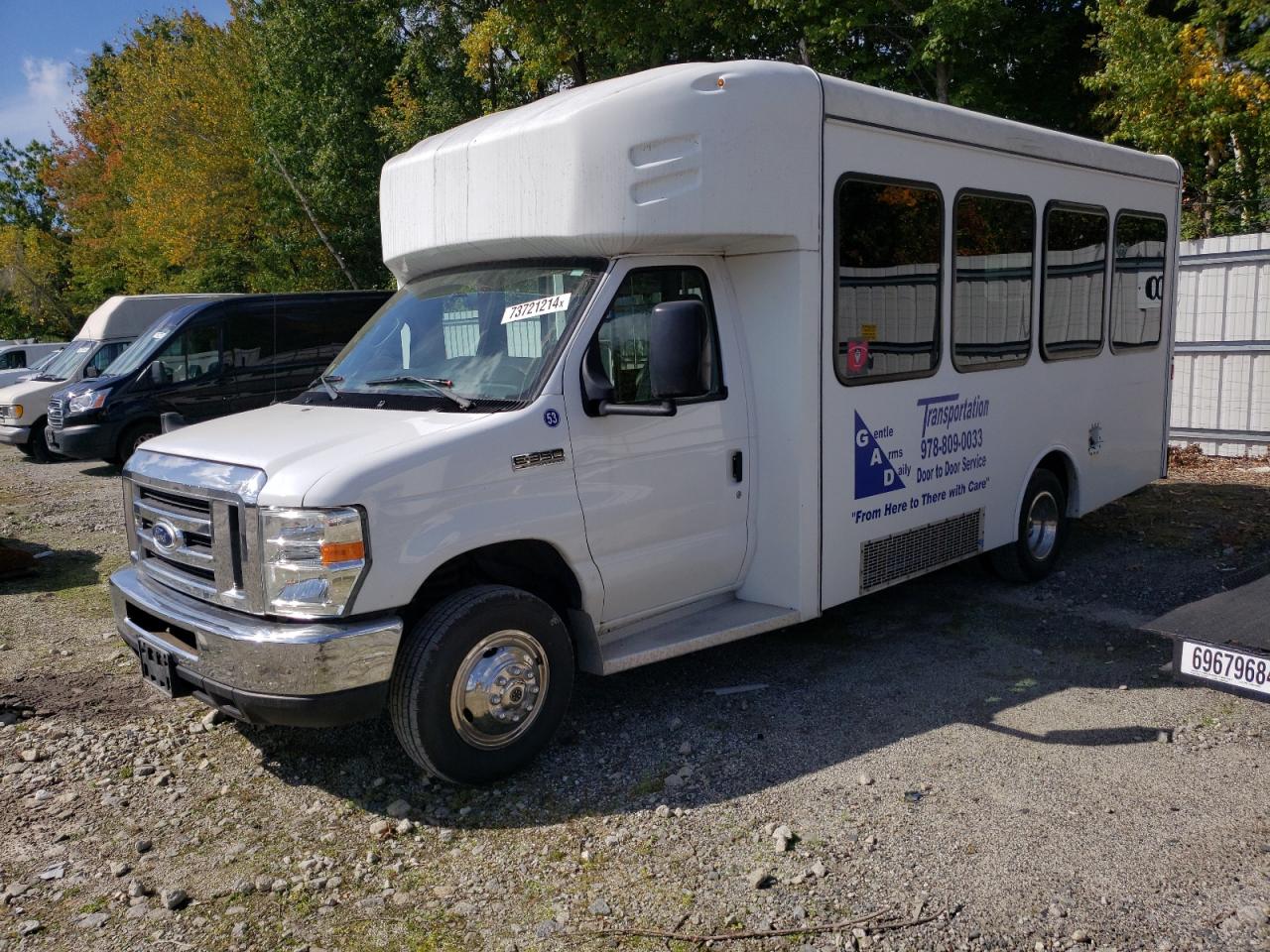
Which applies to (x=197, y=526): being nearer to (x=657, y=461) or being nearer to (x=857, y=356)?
(x=657, y=461)

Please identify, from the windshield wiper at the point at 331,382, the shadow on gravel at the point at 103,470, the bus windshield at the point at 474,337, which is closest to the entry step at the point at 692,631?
the bus windshield at the point at 474,337

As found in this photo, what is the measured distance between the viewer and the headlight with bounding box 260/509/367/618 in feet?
12.9

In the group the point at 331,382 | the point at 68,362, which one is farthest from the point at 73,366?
the point at 331,382

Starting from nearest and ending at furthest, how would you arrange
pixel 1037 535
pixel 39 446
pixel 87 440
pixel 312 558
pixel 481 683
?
pixel 312 558 → pixel 481 683 → pixel 1037 535 → pixel 87 440 → pixel 39 446

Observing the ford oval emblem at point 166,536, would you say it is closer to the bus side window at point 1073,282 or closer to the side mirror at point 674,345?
the side mirror at point 674,345

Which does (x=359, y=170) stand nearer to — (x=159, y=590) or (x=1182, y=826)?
(x=159, y=590)

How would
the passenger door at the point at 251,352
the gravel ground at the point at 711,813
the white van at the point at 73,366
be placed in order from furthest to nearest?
1. the white van at the point at 73,366
2. the passenger door at the point at 251,352
3. the gravel ground at the point at 711,813

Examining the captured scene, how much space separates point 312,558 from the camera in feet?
12.9

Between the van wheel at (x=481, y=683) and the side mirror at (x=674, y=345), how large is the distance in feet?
Answer: 3.62

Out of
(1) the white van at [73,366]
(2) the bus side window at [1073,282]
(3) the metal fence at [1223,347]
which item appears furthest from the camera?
(1) the white van at [73,366]

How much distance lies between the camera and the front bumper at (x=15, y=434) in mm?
15602

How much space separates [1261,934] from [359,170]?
2599 cm

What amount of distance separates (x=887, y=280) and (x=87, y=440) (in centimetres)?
1133

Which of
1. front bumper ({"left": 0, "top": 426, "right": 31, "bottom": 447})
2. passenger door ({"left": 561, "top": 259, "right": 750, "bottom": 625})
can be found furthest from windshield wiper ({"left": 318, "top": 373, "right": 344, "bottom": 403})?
front bumper ({"left": 0, "top": 426, "right": 31, "bottom": 447})
